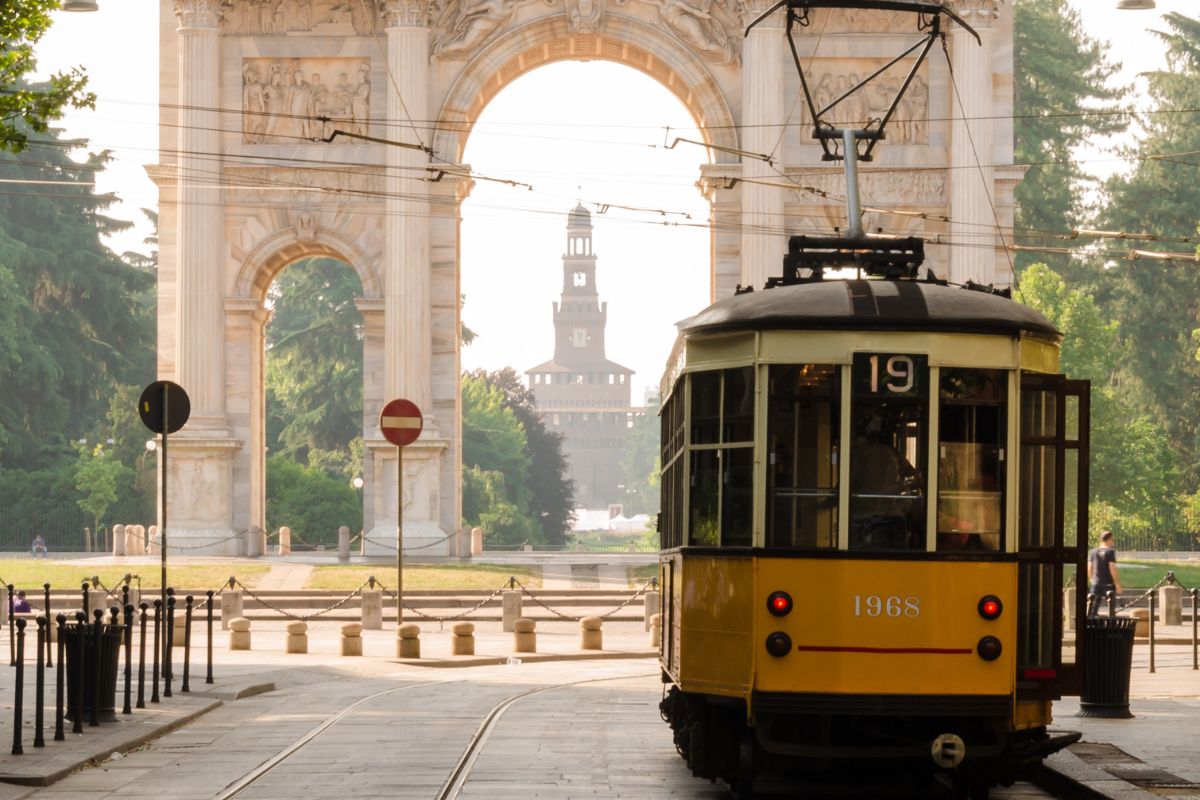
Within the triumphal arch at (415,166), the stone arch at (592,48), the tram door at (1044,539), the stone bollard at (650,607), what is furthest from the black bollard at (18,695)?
the stone arch at (592,48)

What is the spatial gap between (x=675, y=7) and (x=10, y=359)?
36.0 m

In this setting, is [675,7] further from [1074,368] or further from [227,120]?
[1074,368]

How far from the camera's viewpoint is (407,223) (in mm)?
47125

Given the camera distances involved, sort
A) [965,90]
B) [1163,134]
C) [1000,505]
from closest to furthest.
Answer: [1000,505] < [965,90] < [1163,134]

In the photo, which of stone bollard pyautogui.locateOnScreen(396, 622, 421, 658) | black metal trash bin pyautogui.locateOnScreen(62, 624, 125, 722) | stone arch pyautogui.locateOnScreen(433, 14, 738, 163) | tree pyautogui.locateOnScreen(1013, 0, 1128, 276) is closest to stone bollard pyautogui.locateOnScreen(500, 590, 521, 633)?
stone bollard pyautogui.locateOnScreen(396, 622, 421, 658)

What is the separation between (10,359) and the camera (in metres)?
75.7

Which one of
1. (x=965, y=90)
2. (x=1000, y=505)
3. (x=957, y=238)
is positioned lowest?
(x=1000, y=505)

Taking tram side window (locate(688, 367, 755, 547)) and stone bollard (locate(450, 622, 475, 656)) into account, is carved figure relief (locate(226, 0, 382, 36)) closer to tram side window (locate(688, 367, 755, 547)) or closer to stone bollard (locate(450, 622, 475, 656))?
stone bollard (locate(450, 622, 475, 656))

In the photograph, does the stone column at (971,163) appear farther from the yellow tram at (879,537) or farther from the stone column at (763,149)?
the yellow tram at (879,537)

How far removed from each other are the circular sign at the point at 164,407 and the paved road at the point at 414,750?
2.78m

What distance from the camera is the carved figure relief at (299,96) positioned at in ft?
157

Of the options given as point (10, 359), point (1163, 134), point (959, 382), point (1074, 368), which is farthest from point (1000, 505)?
point (1163, 134)

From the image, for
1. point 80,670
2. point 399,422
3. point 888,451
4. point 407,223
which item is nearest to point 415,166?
point 407,223

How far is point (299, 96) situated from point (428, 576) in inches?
503
